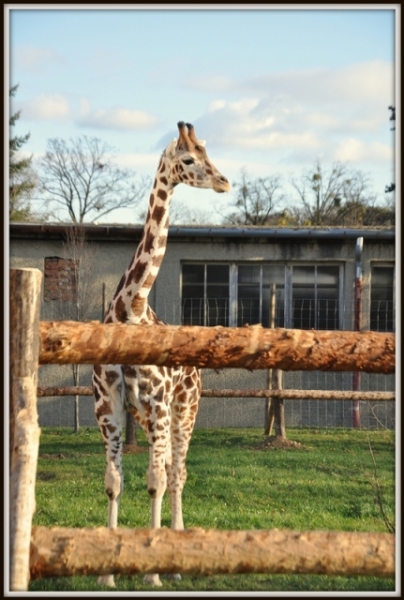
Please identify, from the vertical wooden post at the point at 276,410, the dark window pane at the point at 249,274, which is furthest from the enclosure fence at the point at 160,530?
the dark window pane at the point at 249,274

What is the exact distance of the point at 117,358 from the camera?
3.83 m

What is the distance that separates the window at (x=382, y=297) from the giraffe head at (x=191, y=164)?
9979 millimetres

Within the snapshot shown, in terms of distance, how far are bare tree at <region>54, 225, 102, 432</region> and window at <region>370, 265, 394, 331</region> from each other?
195 inches

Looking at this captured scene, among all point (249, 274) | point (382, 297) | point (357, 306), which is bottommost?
point (357, 306)

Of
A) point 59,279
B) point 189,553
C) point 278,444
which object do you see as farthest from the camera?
point 59,279

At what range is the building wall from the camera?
1513 cm

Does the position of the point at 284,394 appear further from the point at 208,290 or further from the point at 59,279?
the point at 59,279

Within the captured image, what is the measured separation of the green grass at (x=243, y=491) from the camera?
5844mm

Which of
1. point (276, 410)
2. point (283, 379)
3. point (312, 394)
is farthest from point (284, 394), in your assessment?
point (283, 379)

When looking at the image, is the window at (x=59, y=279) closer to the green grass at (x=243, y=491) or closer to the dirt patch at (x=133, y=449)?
the green grass at (x=243, y=491)

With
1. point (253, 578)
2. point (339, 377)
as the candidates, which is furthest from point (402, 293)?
point (339, 377)

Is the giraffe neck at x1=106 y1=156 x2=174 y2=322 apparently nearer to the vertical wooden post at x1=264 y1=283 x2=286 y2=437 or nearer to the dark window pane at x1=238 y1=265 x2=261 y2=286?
the vertical wooden post at x1=264 y1=283 x2=286 y2=437

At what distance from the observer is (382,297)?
16.0 metres

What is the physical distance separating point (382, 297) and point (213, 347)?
1254cm
